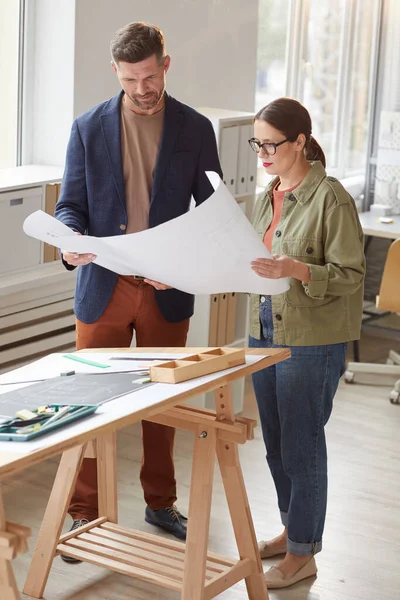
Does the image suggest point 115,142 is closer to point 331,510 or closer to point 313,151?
point 313,151

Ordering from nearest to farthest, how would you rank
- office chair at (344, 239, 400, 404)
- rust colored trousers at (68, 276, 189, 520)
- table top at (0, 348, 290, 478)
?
table top at (0, 348, 290, 478) < rust colored trousers at (68, 276, 189, 520) < office chair at (344, 239, 400, 404)

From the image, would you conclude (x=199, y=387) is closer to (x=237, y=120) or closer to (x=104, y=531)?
(x=104, y=531)

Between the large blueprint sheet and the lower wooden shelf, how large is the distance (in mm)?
804

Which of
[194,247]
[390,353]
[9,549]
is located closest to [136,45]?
[194,247]

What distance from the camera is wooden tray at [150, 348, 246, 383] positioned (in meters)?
2.29

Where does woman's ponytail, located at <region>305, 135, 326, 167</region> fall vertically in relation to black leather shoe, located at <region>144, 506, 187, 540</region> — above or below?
above

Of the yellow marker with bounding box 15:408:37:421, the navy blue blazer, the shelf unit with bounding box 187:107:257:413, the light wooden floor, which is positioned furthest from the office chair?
the yellow marker with bounding box 15:408:37:421

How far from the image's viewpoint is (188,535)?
2490 millimetres

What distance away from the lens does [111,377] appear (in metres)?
2.31

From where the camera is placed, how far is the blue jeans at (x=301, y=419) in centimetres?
262

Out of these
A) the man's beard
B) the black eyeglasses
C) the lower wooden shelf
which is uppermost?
the man's beard

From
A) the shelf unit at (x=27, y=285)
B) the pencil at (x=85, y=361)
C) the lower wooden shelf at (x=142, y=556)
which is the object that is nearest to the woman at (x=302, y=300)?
the lower wooden shelf at (x=142, y=556)

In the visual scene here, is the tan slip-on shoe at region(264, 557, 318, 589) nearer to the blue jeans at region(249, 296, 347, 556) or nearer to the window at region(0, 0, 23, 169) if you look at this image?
the blue jeans at region(249, 296, 347, 556)

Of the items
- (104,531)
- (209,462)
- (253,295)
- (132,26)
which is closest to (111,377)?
(209,462)
